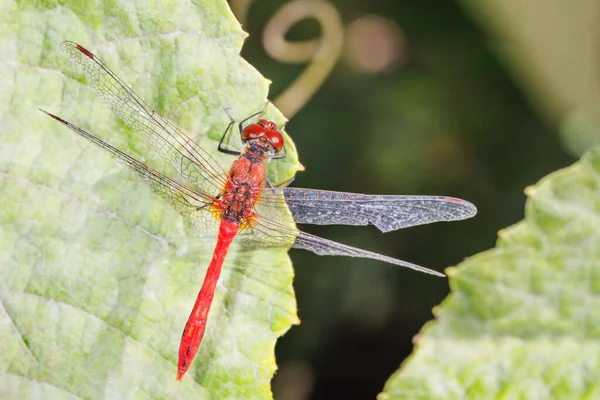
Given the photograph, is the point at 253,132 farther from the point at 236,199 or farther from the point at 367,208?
the point at 367,208

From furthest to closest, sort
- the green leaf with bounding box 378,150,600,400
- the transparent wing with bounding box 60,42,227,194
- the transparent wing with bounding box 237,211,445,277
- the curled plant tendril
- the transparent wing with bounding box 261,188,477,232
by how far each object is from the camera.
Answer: the curled plant tendril
the transparent wing with bounding box 261,188,477,232
the transparent wing with bounding box 237,211,445,277
the transparent wing with bounding box 60,42,227,194
the green leaf with bounding box 378,150,600,400

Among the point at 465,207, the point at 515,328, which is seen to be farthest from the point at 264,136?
the point at 515,328

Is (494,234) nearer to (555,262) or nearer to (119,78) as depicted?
(555,262)

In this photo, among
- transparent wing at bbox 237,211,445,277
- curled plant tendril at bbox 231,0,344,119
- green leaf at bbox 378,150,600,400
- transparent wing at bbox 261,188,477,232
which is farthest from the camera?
curled plant tendril at bbox 231,0,344,119

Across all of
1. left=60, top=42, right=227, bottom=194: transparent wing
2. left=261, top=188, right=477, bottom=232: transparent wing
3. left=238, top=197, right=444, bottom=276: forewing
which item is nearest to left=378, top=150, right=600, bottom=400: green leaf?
left=238, top=197, right=444, bottom=276: forewing

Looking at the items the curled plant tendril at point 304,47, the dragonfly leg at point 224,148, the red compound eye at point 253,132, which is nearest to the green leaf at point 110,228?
the dragonfly leg at point 224,148

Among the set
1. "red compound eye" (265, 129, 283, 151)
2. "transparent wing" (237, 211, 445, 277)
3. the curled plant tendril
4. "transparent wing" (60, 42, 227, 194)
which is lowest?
"transparent wing" (237, 211, 445, 277)

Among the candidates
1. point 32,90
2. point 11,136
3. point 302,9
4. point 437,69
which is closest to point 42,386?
point 11,136

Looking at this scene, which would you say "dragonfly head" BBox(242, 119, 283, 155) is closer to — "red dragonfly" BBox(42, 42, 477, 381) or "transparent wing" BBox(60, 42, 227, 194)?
"red dragonfly" BBox(42, 42, 477, 381)
